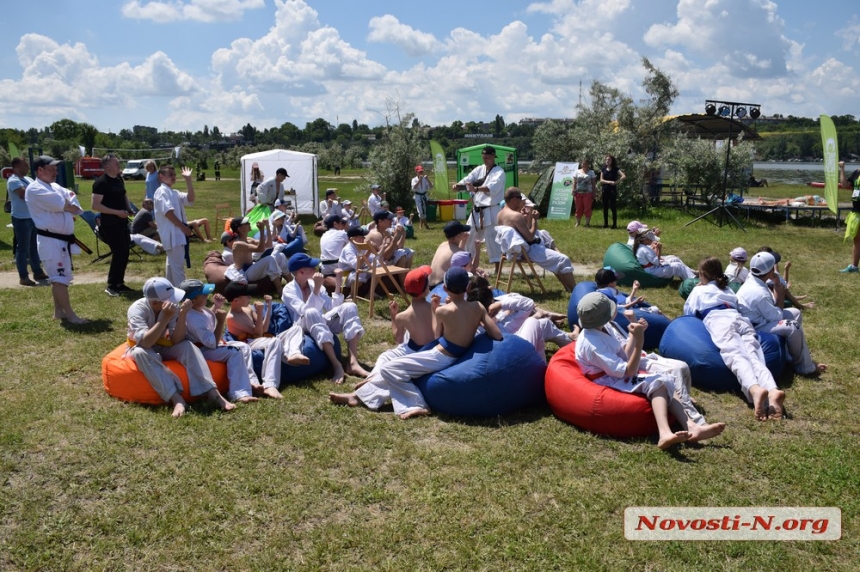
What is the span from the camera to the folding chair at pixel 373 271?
907 cm

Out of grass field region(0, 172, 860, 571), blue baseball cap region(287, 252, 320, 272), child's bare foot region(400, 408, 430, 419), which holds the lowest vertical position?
grass field region(0, 172, 860, 571)

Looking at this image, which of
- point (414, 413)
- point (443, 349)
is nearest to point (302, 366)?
point (414, 413)

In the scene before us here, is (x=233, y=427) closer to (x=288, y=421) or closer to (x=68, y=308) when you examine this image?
(x=288, y=421)

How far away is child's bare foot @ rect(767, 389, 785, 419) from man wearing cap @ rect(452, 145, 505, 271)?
552cm

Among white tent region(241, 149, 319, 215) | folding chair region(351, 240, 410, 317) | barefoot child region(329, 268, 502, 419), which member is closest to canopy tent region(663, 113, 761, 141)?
white tent region(241, 149, 319, 215)

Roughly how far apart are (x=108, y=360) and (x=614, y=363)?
433 centimetres

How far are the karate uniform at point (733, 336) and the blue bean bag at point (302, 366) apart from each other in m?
3.61

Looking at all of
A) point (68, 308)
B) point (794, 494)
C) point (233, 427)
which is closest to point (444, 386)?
point (233, 427)

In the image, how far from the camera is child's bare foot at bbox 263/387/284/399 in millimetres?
5840

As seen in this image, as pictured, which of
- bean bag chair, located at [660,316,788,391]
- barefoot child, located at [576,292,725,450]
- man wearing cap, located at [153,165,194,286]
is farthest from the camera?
man wearing cap, located at [153,165,194,286]

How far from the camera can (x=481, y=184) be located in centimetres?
1080

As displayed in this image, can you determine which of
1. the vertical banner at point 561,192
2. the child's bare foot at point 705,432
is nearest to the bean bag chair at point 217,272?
the child's bare foot at point 705,432

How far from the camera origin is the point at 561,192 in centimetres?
1958

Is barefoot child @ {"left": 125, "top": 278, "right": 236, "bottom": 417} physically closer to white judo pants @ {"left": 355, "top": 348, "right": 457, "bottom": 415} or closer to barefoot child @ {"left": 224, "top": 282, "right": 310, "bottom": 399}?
barefoot child @ {"left": 224, "top": 282, "right": 310, "bottom": 399}
